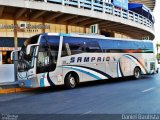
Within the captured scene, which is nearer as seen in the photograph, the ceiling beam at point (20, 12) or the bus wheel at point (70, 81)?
the bus wheel at point (70, 81)

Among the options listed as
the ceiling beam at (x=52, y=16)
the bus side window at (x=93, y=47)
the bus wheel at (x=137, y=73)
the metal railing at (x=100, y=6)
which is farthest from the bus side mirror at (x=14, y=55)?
the bus wheel at (x=137, y=73)

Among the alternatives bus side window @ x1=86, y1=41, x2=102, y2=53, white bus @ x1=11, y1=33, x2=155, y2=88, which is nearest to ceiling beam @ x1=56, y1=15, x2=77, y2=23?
white bus @ x1=11, y1=33, x2=155, y2=88

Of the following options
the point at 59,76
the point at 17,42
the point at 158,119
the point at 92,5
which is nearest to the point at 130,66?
the point at 92,5

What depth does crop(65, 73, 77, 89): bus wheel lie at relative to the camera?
14680 millimetres

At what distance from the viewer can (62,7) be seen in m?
19.0

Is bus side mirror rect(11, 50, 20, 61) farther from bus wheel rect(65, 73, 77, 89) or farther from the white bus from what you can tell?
bus wheel rect(65, 73, 77, 89)

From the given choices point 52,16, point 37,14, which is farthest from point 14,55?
point 52,16

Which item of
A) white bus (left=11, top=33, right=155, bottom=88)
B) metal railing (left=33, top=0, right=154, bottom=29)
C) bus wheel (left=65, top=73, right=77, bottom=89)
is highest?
metal railing (left=33, top=0, right=154, bottom=29)

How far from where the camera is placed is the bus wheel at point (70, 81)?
1468 centimetres

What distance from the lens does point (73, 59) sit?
15086 mm

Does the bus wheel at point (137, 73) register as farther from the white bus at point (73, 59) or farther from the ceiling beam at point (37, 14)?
the ceiling beam at point (37, 14)

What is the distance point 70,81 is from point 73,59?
122 cm

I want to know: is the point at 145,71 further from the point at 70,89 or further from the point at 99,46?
the point at 70,89

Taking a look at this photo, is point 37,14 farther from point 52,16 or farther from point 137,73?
point 137,73
